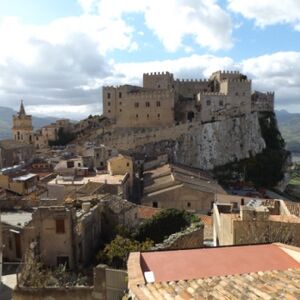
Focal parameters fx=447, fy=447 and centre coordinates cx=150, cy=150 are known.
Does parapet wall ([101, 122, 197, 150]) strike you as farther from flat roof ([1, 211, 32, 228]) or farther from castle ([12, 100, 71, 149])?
flat roof ([1, 211, 32, 228])

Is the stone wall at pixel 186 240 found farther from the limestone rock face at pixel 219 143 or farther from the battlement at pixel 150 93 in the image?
the battlement at pixel 150 93

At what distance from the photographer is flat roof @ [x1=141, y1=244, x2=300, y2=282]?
9.27 meters

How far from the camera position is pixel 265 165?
7406cm

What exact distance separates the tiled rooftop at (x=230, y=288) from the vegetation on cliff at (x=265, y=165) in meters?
57.7

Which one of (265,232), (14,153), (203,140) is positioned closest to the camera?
(265,232)

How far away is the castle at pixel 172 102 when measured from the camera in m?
74.1

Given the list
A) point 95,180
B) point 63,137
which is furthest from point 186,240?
point 63,137

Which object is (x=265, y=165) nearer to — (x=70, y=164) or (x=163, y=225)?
(x=70, y=164)

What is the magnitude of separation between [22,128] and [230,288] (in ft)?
243

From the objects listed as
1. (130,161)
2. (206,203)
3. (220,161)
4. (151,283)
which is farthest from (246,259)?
(220,161)

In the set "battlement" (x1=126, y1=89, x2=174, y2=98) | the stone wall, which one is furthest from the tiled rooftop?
"battlement" (x1=126, y1=89, x2=174, y2=98)

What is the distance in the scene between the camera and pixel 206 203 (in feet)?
142

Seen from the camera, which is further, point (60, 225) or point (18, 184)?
point (18, 184)

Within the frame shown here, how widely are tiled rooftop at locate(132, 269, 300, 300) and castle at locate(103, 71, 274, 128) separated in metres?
64.7
